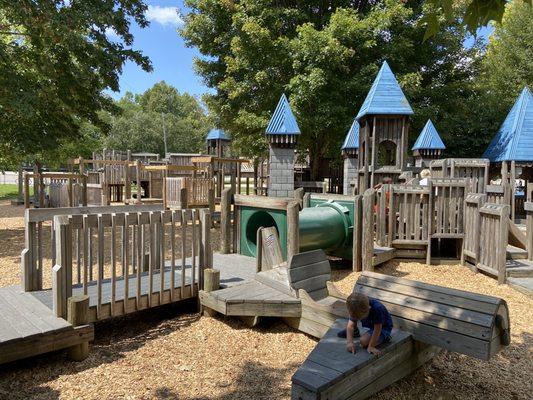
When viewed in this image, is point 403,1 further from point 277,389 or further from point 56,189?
point 277,389

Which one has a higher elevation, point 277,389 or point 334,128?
point 334,128

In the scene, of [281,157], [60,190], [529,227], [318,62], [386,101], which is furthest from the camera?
[60,190]

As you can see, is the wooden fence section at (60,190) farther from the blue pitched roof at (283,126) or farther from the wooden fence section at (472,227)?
the wooden fence section at (472,227)

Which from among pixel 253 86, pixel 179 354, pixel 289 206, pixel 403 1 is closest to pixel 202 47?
pixel 253 86

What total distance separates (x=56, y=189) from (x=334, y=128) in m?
12.9

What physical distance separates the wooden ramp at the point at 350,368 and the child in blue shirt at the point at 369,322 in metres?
0.06

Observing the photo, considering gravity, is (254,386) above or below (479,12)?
below

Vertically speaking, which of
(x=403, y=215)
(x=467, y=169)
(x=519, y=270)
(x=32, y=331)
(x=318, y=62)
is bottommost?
(x=519, y=270)

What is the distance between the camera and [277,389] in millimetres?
3846

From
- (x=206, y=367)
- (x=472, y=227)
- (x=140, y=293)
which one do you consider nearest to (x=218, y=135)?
(x=472, y=227)

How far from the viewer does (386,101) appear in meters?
12.2

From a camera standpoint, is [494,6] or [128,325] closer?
[494,6]

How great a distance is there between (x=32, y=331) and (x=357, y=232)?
570 centimetres

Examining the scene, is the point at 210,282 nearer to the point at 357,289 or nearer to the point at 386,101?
the point at 357,289
